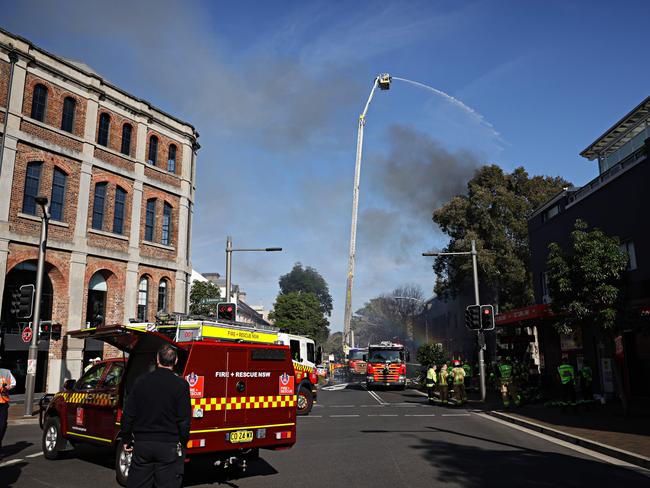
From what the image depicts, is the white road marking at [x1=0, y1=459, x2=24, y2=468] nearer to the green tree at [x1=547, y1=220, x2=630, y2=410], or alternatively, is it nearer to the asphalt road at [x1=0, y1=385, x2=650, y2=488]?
the asphalt road at [x1=0, y1=385, x2=650, y2=488]

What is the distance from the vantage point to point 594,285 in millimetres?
14703

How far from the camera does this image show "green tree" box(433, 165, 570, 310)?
1499 inches

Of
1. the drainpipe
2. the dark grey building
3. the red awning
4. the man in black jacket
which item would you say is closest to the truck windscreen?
the red awning

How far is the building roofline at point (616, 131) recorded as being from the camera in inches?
830

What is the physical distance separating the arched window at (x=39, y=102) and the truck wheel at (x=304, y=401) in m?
16.3

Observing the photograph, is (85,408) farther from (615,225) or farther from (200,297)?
(200,297)

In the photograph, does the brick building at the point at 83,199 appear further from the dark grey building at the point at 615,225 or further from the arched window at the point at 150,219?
the dark grey building at the point at 615,225

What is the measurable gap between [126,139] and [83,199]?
445 centimetres

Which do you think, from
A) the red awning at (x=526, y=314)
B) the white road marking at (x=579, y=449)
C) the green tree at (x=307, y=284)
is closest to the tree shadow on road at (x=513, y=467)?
the white road marking at (x=579, y=449)

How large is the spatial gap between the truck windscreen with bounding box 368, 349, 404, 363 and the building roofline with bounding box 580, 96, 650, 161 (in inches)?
562

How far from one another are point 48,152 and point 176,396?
21773 mm

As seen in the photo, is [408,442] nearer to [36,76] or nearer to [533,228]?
[533,228]

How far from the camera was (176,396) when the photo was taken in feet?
16.6

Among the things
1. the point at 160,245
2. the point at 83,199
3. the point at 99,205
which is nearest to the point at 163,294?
the point at 160,245
